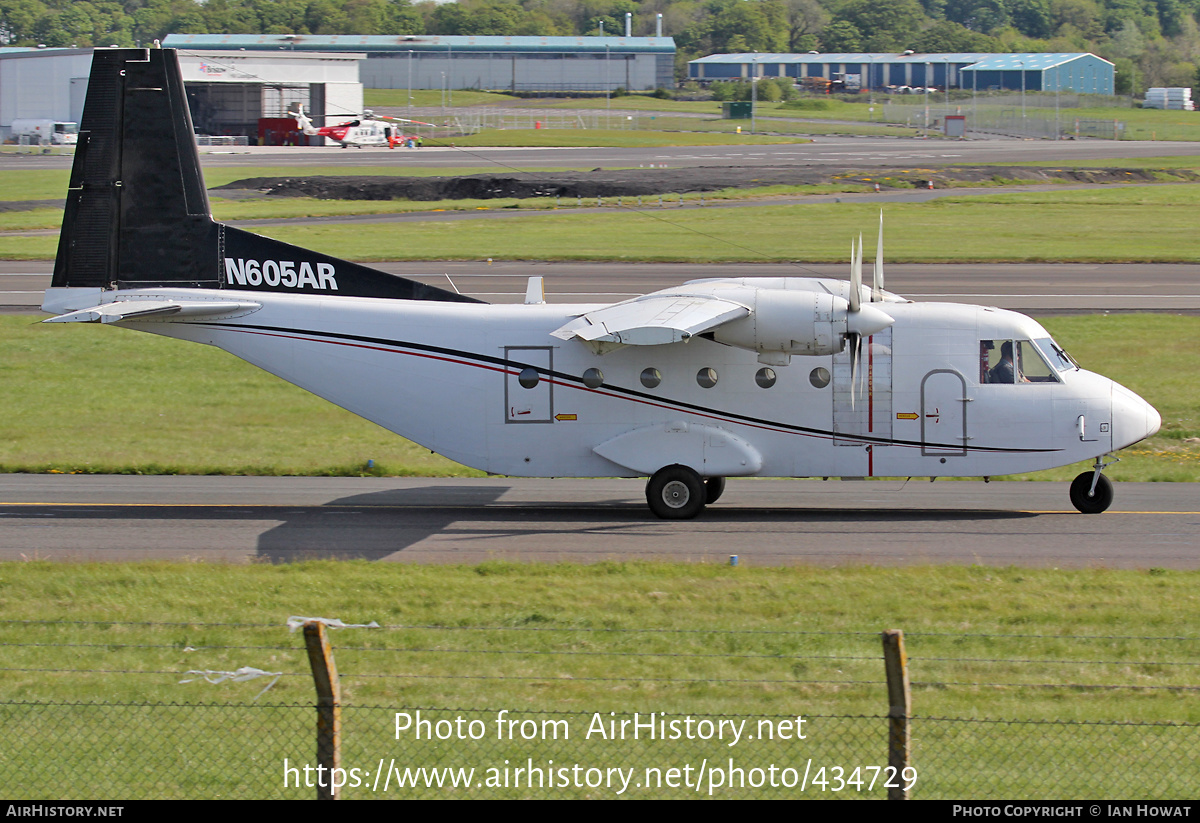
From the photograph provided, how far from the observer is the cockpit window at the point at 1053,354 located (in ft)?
66.2

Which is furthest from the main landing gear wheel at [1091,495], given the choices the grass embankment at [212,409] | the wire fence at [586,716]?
the wire fence at [586,716]

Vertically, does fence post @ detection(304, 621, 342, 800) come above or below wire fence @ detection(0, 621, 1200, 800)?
above

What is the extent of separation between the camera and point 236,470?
974 inches

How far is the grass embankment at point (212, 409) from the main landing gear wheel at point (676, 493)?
19.1 feet

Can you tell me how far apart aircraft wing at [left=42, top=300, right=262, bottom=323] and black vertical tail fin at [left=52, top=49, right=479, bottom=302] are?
54 centimetres

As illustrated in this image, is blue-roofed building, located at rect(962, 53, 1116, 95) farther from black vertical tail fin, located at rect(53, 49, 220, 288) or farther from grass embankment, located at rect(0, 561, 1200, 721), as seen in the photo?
grass embankment, located at rect(0, 561, 1200, 721)

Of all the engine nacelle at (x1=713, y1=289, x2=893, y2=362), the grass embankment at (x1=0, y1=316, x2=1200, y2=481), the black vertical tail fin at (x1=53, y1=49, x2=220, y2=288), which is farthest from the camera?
the grass embankment at (x1=0, y1=316, x2=1200, y2=481)

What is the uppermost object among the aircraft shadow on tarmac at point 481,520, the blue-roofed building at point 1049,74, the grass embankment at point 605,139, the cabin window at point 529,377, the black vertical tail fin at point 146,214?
the blue-roofed building at point 1049,74

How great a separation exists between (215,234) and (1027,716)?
53.9 feet

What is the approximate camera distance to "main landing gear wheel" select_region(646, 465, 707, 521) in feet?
66.8

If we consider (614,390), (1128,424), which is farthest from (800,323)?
(1128,424)

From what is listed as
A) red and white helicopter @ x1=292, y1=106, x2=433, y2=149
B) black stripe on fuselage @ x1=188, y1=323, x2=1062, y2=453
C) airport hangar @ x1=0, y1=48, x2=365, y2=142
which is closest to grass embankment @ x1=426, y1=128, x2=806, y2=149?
red and white helicopter @ x1=292, y1=106, x2=433, y2=149

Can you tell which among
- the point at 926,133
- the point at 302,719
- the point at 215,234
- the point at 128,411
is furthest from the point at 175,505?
the point at 926,133

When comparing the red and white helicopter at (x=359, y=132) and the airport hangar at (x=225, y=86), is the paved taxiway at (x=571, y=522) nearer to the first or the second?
the red and white helicopter at (x=359, y=132)
